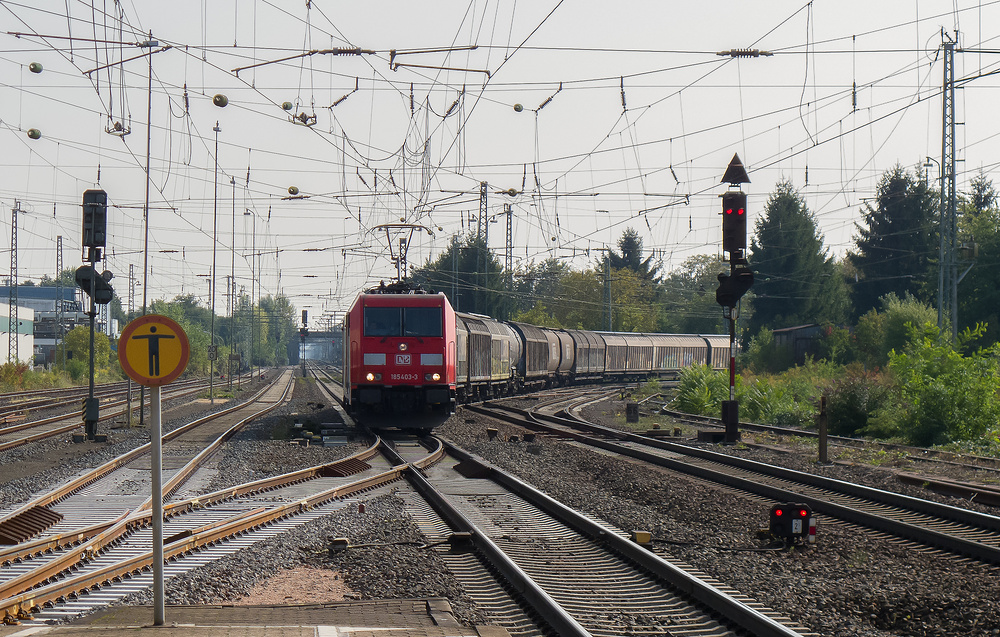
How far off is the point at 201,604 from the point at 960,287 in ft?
152

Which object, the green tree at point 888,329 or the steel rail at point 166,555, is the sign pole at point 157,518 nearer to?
the steel rail at point 166,555

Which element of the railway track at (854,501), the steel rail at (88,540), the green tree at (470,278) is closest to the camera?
the steel rail at (88,540)

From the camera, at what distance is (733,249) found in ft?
64.0

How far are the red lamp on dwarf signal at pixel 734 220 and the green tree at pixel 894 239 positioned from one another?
1892 inches

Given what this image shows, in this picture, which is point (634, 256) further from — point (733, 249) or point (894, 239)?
point (733, 249)

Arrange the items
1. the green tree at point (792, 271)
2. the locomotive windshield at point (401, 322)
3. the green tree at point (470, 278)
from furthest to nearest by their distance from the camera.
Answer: the green tree at point (792, 271)
the green tree at point (470, 278)
the locomotive windshield at point (401, 322)

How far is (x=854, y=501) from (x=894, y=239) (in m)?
59.8

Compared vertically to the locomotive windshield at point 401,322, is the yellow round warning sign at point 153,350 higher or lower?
lower

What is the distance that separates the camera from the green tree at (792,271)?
226 ft

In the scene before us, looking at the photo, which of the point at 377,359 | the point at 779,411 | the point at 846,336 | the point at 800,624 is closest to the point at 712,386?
the point at 779,411

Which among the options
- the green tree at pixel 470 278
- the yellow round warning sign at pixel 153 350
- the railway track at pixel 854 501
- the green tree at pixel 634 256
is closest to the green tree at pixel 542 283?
the green tree at pixel 634 256

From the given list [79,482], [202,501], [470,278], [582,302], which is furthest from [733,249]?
[582,302]

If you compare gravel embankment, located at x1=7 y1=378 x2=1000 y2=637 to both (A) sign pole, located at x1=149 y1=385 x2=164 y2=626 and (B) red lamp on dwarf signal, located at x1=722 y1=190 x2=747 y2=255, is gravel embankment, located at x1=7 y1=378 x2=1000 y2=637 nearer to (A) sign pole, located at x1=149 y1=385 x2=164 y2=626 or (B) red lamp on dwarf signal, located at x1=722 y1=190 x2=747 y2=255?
(A) sign pole, located at x1=149 y1=385 x2=164 y2=626

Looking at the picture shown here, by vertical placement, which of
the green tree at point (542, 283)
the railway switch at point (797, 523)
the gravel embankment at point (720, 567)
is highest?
the green tree at point (542, 283)
